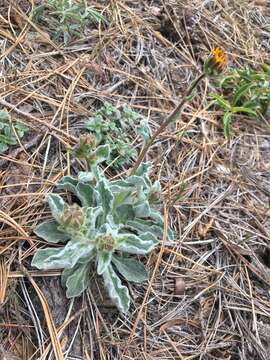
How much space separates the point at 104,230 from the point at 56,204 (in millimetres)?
173

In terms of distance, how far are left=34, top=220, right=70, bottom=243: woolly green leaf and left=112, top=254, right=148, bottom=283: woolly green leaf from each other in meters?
0.18

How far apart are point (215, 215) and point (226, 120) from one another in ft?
1.60

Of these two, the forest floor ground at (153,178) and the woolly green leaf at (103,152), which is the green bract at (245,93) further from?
the woolly green leaf at (103,152)

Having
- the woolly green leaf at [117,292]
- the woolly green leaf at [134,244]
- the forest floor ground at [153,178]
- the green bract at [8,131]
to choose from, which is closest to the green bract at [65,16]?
the forest floor ground at [153,178]

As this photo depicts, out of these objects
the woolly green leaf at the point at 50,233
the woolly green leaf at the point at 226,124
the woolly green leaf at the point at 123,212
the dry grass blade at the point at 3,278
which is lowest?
the dry grass blade at the point at 3,278

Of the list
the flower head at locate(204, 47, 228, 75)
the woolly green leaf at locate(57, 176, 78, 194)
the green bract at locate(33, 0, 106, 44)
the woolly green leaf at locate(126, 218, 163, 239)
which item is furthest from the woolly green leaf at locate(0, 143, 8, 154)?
the flower head at locate(204, 47, 228, 75)

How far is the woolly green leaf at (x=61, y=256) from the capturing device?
60.5 inches

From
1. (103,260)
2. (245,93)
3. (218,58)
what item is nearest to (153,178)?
(103,260)

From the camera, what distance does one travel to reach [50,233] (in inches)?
64.9

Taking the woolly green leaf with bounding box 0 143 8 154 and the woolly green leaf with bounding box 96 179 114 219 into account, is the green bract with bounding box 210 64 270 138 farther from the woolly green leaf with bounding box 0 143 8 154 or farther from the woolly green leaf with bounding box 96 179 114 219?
the woolly green leaf with bounding box 0 143 8 154

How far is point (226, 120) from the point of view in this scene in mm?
2232

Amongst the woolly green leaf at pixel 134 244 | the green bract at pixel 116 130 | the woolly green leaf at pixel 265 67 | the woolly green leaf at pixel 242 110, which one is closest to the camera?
the woolly green leaf at pixel 134 244

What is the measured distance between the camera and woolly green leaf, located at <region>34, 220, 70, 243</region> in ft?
5.37

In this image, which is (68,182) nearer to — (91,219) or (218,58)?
(91,219)
